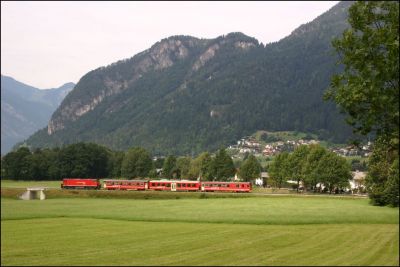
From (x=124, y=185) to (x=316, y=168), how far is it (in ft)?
134

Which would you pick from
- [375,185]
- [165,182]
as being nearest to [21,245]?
[375,185]

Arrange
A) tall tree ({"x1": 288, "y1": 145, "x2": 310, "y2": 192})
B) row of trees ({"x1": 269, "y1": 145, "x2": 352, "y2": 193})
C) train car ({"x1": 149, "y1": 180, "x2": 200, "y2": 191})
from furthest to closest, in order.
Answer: tall tree ({"x1": 288, "y1": 145, "x2": 310, "y2": 192}) < row of trees ({"x1": 269, "y1": 145, "x2": 352, "y2": 193}) < train car ({"x1": 149, "y1": 180, "x2": 200, "y2": 191})

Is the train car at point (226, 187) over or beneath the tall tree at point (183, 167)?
beneath

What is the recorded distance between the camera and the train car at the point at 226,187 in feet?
332

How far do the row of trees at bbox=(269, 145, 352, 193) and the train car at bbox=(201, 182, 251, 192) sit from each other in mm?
14674

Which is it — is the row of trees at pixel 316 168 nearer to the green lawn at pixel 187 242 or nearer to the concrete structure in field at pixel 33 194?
the green lawn at pixel 187 242

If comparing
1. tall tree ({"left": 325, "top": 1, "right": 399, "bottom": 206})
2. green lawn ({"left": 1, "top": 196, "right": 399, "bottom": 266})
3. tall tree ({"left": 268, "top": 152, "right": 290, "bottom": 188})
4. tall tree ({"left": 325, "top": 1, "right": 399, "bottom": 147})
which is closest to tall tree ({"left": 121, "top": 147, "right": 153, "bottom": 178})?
tall tree ({"left": 268, "top": 152, "right": 290, "bottom": 188})

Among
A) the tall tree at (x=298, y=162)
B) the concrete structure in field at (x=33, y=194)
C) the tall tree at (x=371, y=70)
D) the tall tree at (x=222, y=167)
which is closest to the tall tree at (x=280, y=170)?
the tall tree at (x=298, y=162)

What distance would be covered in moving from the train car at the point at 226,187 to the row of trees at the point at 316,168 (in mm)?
14674

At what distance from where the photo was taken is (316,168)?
10450cm

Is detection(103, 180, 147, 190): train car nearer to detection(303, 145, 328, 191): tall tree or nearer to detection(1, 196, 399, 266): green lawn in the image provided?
detection(303, 145, 328, 191): tall tree

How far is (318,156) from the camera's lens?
4227 inches

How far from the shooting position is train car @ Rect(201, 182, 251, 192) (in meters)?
101

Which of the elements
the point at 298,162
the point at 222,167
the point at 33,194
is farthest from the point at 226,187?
the point at 33,194
